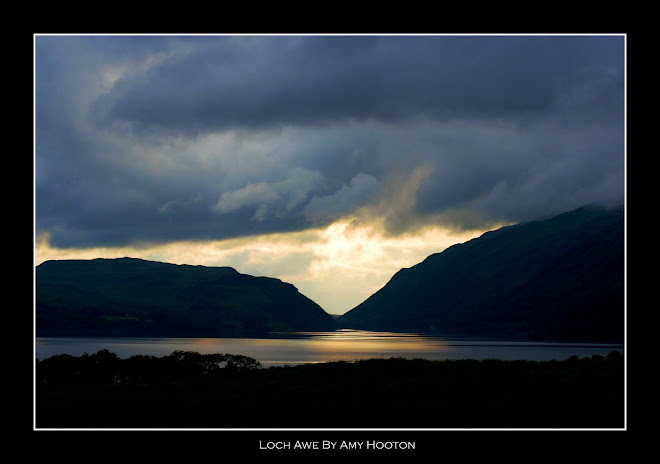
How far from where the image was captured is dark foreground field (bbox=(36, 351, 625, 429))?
35.3 metres

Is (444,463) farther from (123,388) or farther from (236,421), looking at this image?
(123,388)

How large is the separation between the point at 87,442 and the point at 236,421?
1116 centimetres

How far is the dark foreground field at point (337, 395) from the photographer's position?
35281 millimetres

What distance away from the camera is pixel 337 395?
4247 cm
